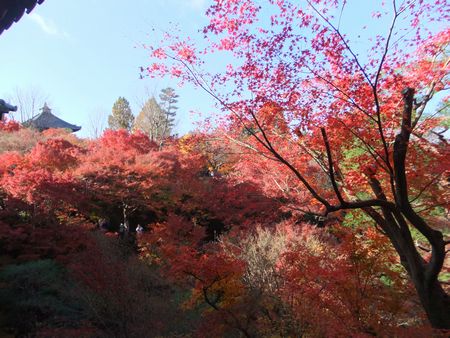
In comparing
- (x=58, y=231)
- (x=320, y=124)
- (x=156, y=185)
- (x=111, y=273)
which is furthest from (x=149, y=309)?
(x=156, y=185)

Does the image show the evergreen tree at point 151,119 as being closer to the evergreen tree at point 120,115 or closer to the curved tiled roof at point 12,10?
the evergreen tree at point 120,115

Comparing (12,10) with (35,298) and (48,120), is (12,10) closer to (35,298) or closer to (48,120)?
(35,298)

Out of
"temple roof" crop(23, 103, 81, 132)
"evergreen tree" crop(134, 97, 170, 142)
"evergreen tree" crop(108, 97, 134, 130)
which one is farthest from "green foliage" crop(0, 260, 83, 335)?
"evergreen tree" crop(108, 97, 134, 130)

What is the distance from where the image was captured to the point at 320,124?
585cm

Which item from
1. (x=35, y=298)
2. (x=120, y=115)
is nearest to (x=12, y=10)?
(x=35, y=298)

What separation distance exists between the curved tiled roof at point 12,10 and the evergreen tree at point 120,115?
34721 mm

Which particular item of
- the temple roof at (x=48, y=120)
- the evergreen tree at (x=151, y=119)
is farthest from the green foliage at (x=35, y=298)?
the temple roof at (x=48, y=120)

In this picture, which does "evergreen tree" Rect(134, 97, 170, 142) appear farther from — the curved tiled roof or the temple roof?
the curved tiled roof

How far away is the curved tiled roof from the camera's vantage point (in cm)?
363

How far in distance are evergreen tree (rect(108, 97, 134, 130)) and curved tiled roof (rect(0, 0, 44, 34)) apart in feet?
114

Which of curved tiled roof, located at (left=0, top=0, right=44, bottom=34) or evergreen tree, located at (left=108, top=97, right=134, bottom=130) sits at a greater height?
evergreen tree, located at (left=108, top=97, right=134, bottom=130)

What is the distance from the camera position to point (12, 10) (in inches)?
147

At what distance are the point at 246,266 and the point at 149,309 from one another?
9.80 feet

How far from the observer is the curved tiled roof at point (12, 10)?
11.9 feet
